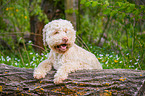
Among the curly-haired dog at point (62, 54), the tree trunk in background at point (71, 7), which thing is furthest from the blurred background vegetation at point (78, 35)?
the curly-haired dog at point (62, 54)

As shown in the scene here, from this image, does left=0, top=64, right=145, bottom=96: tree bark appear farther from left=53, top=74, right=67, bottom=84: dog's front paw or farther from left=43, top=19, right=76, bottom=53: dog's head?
left=43, top=19, right=76, bottom=53: dog's head

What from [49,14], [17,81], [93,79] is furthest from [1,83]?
[49,14]

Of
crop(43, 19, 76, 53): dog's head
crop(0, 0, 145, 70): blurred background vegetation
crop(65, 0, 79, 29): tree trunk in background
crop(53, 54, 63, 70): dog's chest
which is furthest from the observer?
crop(65, 0, 79, 29): tree trunk in background

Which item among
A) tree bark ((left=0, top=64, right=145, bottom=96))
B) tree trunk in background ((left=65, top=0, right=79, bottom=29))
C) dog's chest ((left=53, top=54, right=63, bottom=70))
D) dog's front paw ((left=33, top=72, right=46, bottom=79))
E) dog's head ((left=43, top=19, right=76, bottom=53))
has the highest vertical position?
tree trunk in background ((left=65, top=0, right=79, bottom=29))

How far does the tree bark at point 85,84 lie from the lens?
8.68 feet

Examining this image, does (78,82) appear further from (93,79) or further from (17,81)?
(17,81)

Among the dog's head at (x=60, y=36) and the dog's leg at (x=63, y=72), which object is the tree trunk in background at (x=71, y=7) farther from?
the dog's leg at (x=63, y=72)

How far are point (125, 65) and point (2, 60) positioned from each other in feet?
11.0

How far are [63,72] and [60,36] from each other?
0.55m

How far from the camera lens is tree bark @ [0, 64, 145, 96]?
2.64m

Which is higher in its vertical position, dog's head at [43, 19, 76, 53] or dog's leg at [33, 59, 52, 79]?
dog's head at [43, 19, 76, 53]

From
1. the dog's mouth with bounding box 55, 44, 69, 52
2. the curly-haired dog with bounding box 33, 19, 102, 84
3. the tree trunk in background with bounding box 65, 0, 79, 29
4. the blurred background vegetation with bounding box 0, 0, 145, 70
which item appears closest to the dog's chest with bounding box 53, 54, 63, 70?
the curly-haired dog with bounding box 33, 19, 102, 84

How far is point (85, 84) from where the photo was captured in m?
2.69

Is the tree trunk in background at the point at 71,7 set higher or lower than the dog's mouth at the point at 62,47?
higher
